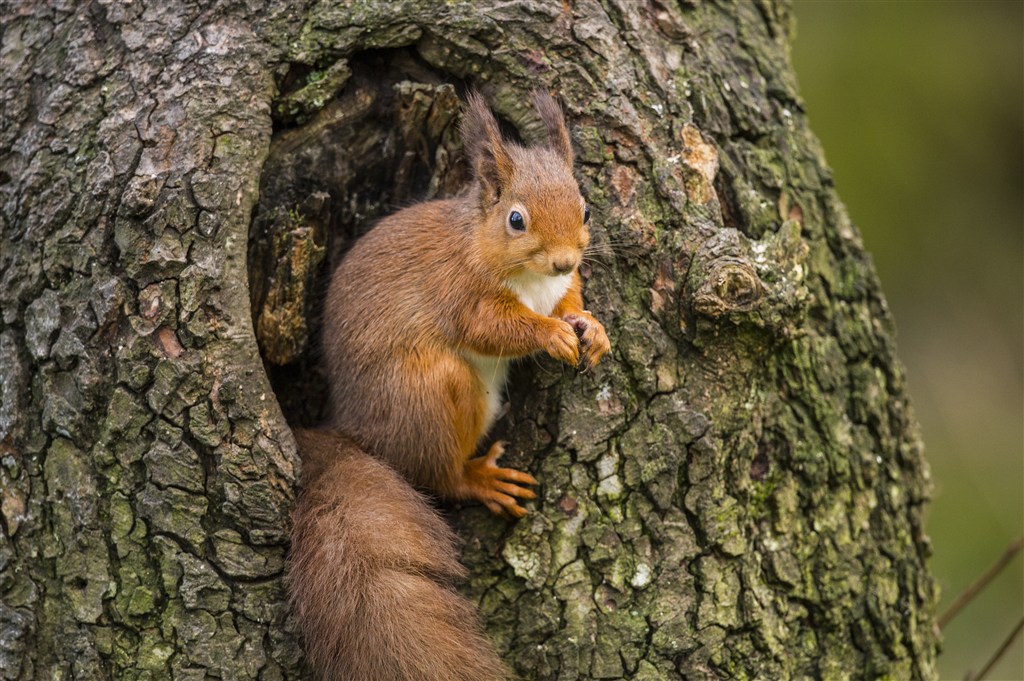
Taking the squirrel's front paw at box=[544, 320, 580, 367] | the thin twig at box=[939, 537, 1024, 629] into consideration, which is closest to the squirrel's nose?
the squirrel's front paw at box=[544, 320, 580, 367]

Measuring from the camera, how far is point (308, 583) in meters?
2.35

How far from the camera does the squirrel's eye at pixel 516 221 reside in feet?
8.68

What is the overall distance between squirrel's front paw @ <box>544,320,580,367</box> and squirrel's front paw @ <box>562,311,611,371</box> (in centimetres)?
2

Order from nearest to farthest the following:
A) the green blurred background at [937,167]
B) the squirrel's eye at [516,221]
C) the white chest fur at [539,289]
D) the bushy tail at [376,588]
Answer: the bushy tail at [376,588] → the squirrel's eye at [516,221] → the white chest fur at [539,289] → the green blurred background at [937,167]

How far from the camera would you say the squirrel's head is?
258 centimetres

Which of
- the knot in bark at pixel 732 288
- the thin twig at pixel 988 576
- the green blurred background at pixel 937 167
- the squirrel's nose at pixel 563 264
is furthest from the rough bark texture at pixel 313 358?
the green blurred background at pixel 937 167

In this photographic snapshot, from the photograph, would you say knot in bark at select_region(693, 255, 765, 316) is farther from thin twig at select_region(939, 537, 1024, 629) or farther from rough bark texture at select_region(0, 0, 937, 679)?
thin twig at select_region(939, 537, 1024, 629)

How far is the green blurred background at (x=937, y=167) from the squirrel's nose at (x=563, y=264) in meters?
3.52

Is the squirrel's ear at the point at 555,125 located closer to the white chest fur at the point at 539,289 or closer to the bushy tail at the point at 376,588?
the white chest fur at the point at 539,289

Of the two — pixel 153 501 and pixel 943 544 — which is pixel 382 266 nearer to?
pixel 153 501

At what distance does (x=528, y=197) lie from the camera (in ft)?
8.56

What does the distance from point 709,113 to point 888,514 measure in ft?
4.27

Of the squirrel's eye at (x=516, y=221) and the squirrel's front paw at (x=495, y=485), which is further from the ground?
the squirrel's eye at (x=516, y=221)

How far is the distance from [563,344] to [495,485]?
416mm
